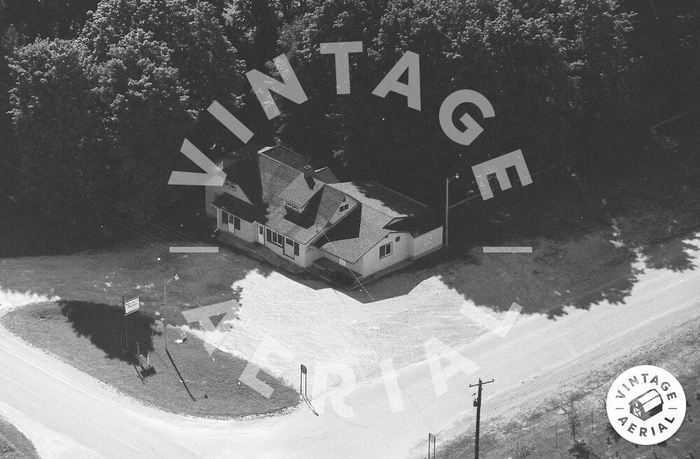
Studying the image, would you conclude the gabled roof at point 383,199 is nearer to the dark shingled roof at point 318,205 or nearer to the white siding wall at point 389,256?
the dark shingled roof at point 318,205

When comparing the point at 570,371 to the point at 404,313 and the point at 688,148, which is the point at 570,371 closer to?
the point at 404,313

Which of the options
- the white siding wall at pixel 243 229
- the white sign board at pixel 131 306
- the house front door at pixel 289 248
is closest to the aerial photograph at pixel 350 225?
the house front door at pixel 289 248

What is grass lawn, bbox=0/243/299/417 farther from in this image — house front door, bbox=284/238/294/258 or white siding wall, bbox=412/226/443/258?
white siding wall, bbox=412/226/443/258

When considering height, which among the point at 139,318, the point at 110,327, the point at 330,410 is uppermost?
the point at 139,318

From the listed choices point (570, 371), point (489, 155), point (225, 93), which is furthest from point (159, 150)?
point (570, 371)

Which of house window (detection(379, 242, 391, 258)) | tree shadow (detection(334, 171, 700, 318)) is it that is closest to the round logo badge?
tree shadow (detection(334, 171, 700, 318))

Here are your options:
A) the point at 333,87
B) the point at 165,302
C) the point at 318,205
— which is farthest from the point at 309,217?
the point at 165,302

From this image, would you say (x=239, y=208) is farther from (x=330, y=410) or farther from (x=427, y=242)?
(x=330, y=410)
